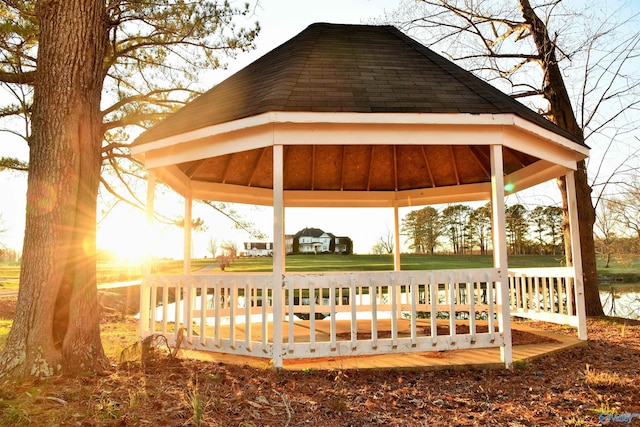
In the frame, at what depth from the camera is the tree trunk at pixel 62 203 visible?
4.71m

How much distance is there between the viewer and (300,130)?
5.29 m

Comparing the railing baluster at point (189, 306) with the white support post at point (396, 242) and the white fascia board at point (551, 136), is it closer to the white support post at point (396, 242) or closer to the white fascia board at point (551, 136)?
the white fascia board at point (551, 136)

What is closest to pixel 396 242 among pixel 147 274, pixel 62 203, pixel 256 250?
pixel 147 274

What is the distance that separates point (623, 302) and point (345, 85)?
1836cm

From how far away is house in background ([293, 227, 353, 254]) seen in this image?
50213 mm

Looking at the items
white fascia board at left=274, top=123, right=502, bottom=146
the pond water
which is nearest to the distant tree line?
the pond water

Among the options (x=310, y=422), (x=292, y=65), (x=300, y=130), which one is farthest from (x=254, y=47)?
(x=310, y=422)

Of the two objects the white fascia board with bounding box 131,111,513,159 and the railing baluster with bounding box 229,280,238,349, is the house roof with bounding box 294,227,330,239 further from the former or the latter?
the white fascia board with bounding box 131,111,513,159

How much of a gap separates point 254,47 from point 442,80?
5.82 m

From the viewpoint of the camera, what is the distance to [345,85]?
5.76 m

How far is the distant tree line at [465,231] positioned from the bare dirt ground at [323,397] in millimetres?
28882

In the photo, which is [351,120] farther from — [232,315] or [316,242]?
[316,242]

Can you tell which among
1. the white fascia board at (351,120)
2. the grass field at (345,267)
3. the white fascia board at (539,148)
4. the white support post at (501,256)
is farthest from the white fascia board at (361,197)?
the grass field at (345,267)

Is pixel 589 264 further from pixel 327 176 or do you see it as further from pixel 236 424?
pixel 236 424
